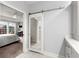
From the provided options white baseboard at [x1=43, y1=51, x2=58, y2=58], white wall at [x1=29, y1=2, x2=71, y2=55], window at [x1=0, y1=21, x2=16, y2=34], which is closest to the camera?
white wall at [x1=29, y1=2, x2=71, y2=55]

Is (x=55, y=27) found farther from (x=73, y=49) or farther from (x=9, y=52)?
(x=9, y=52)

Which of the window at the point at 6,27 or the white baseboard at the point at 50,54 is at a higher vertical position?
the window at the point at 6,27

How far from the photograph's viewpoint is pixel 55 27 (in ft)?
9.86

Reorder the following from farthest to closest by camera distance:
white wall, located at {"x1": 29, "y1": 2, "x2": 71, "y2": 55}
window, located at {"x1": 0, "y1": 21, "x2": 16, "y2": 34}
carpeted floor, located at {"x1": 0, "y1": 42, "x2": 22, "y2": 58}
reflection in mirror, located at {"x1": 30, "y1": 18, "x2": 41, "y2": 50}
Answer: window, located at {"x1": 0, "y1": 21, "x2": 16, "y2": 34}, reflection in mirror, located at {"x1": 30, "y1": 18, "x2": 41, "y2": 50}, carpeted floor, located at {"x1": 0, "y1": 42, "x2": 22, "y2": 58}, white wall, located at {"x1": 29, "y1": 2, "x2": 71, "y2": 55}

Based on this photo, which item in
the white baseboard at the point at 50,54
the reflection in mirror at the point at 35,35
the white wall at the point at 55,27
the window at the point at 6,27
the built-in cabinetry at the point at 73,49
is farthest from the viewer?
the window at the point at 6,27

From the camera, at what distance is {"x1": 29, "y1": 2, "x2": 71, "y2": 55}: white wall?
277cm

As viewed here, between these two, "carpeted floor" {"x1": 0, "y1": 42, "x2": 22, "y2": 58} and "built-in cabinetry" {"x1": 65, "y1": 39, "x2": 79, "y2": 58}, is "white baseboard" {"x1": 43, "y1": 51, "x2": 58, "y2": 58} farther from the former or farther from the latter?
"carpeted floor" {"x1": 0, "y1": 42, "x2": 22, "y2": 58}

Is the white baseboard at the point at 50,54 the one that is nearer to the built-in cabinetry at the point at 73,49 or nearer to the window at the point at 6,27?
the built-in cabinetry at the point at 73,49

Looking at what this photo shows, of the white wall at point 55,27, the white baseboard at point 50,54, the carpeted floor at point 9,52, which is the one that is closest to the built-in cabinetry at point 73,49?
the white wall at point 55,27

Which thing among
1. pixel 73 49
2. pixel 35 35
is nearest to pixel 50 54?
pixel 35 35

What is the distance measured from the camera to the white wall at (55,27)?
2.77 metres

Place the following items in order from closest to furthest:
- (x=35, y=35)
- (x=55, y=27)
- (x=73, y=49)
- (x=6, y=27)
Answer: (x=73, y=49), (x=55, y=27), (x=35, y=35), (x=6, y=27)

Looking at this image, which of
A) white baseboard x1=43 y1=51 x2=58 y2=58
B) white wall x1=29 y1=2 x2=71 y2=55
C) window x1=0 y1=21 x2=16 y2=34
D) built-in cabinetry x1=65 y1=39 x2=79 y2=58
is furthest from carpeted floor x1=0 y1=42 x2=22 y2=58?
window x1=0 y1=21 x2=16 y2=34

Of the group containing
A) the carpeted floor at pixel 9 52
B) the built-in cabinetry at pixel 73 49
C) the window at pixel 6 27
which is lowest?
the carpeted floor at pixel 9 52
